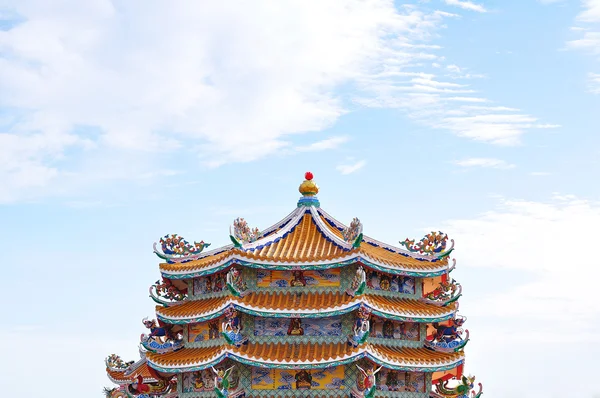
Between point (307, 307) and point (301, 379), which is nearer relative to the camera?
point (301, 379)

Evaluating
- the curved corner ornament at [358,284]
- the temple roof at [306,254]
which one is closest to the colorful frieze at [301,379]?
the curved corner ornament at [358,284]

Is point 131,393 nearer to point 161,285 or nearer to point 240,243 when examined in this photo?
point 161,285

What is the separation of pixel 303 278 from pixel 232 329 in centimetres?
295

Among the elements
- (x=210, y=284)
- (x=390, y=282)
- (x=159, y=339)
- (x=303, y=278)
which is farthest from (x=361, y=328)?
(x=159, y=339)

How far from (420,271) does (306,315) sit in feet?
14.8

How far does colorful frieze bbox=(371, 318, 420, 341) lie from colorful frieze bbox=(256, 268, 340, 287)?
74.5 inches

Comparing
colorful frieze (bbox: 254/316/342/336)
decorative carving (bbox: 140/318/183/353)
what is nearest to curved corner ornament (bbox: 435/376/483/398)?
colorful frieze (bbox: 254/316/342/336)

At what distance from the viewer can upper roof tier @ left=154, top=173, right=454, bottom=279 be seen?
28188 millimetres

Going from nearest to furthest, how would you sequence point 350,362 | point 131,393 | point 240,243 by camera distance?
1. point 350,362
2. point 240,243
3. point 131,393

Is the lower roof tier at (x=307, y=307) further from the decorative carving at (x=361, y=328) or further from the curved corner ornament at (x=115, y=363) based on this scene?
the curved corner ornament at (x=115, y=363)

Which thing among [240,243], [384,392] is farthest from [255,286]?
[384,392]

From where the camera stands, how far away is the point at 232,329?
27359 mm

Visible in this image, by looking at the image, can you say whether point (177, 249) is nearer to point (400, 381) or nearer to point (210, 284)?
point (210, 284)

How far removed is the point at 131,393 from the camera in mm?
30484
